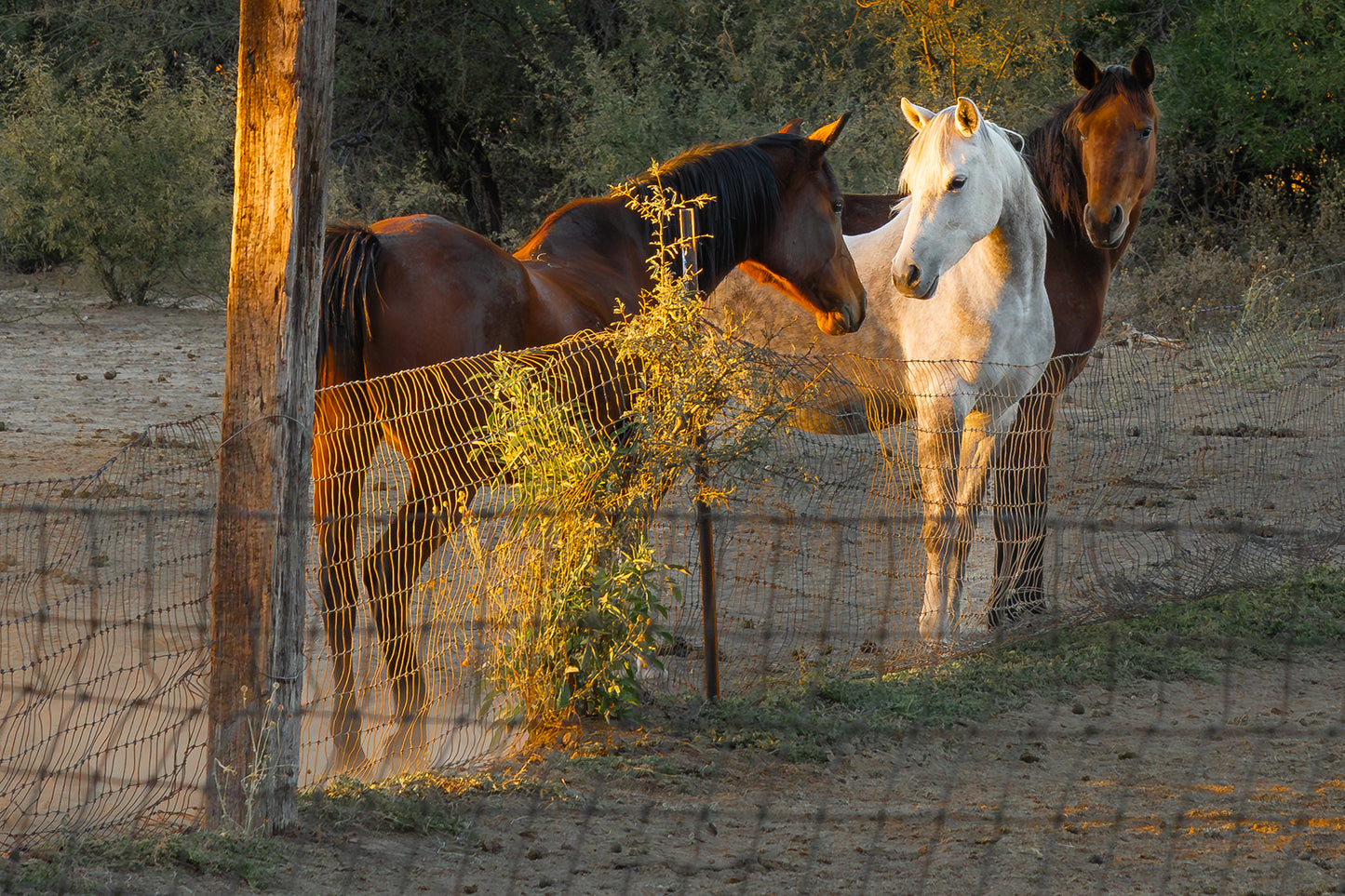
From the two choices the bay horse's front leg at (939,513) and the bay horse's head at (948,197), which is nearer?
the bay horse's front leg at (939,513)

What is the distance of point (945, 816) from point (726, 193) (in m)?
2.82

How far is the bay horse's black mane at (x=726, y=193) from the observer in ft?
17.5

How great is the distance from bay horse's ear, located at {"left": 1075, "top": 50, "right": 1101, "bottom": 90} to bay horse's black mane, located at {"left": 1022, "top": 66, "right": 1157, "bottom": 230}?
0.11 metres

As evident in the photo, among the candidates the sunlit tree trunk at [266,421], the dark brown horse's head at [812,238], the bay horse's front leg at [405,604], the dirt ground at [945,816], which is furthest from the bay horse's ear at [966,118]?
the sunlit tree trunk at [266,421]

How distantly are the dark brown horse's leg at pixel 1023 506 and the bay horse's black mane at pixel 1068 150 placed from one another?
2.43ft

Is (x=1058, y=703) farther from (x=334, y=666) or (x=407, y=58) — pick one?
(x=407, y=58)

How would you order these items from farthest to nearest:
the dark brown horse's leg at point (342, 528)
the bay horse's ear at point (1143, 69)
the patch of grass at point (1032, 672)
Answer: the bay horse's ear at point (1143, 69)
the patch of grass at point (1032, 672)
the dark brown horse's leg at point (342, 528)

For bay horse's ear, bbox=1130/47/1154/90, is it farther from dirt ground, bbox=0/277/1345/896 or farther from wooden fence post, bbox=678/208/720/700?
dirt ground, bbox=0/277/1345/896

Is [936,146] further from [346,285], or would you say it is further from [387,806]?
[387,806]

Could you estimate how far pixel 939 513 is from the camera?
16.1ft

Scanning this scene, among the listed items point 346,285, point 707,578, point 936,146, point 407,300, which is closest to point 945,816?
point 707,578

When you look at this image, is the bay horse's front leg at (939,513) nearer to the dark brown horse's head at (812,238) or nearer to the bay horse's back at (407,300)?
the dark brown horse's head at (812,238)

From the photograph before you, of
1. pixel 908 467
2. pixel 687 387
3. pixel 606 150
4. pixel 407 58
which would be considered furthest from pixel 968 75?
pixel 687 387

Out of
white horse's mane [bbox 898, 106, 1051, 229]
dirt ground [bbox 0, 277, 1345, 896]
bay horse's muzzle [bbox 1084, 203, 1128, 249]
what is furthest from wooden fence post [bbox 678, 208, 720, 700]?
bay horse's muzzle [bbox 1084, 203, 1128, 249]
